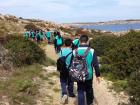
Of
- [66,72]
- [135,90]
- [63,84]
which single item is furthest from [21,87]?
[135,90]

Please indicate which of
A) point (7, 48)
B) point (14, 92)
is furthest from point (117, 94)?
point (7, 48)

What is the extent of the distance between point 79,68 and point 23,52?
8914mm

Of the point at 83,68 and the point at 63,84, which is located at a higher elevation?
the point at 83,68

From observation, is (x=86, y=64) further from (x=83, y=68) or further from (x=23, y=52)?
(x=23, y=52)

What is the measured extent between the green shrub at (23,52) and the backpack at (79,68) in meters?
7.75

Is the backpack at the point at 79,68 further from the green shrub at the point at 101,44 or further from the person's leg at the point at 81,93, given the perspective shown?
the green shrub at the point at 101,44

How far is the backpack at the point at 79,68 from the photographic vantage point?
10.9 m

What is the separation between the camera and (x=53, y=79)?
Answer: 17.2 m

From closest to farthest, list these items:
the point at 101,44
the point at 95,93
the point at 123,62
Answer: the point at 95,93
the point at 123,62
the point at 101,44

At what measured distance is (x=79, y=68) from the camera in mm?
10922

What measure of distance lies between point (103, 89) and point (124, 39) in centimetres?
496

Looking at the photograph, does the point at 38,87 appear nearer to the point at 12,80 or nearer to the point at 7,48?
the point at 12,80

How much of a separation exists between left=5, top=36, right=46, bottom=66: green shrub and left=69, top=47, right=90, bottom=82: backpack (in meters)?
7.75

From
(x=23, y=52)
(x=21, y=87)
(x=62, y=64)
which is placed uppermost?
(x=62, y=64)
